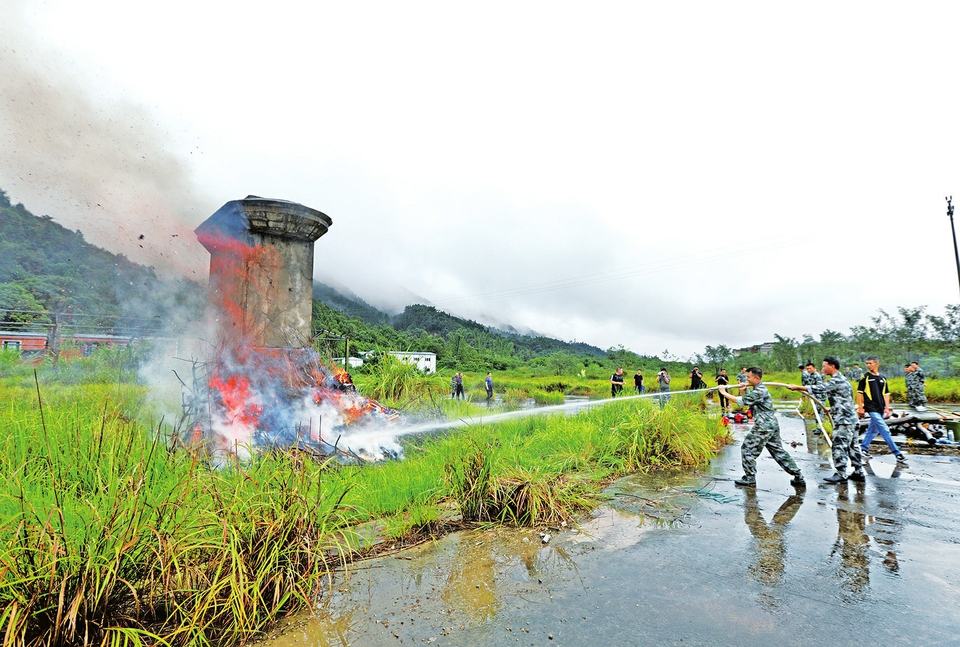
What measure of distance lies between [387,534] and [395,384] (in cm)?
661

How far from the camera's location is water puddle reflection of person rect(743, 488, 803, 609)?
10.6 ft

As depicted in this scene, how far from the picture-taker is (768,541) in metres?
4.02

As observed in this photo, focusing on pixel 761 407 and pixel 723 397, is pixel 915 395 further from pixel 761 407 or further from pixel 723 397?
pixel 761 407

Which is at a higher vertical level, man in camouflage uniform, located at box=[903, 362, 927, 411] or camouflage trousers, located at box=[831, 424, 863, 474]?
man in camouflage uniform, located at box=[903, 362, 927, 411]

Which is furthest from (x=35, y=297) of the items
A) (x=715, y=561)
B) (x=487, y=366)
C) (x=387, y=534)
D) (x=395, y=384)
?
(x=487, y=366)

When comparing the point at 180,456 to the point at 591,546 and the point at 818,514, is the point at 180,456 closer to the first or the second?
the point at 591,546

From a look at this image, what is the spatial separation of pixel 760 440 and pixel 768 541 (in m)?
2.56

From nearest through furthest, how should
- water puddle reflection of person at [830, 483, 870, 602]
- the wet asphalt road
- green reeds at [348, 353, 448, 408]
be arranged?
the wet asphalt road, water puddle reflection of person at [830, 483, 870, 602], green reeds at [348, 353, 448, 408]

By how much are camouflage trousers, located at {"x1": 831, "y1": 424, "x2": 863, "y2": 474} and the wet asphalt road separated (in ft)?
4.15

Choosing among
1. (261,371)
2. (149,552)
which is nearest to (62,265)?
(261,371)

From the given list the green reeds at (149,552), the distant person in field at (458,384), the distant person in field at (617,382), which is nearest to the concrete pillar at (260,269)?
the green reeds at (149,552)

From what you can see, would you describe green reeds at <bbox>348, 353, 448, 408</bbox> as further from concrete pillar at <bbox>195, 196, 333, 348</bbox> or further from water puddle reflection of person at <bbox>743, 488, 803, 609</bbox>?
water puddle reflection of person at <bbox>743, 488, 803, 609</bbox>

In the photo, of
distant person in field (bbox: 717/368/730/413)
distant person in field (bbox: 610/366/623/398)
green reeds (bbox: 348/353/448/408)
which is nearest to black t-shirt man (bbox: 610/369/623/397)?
distant person in field (bbox: 610/366/623/398)

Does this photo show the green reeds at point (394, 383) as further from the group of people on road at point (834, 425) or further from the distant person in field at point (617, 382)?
the distant person in field at point (617, 382)
